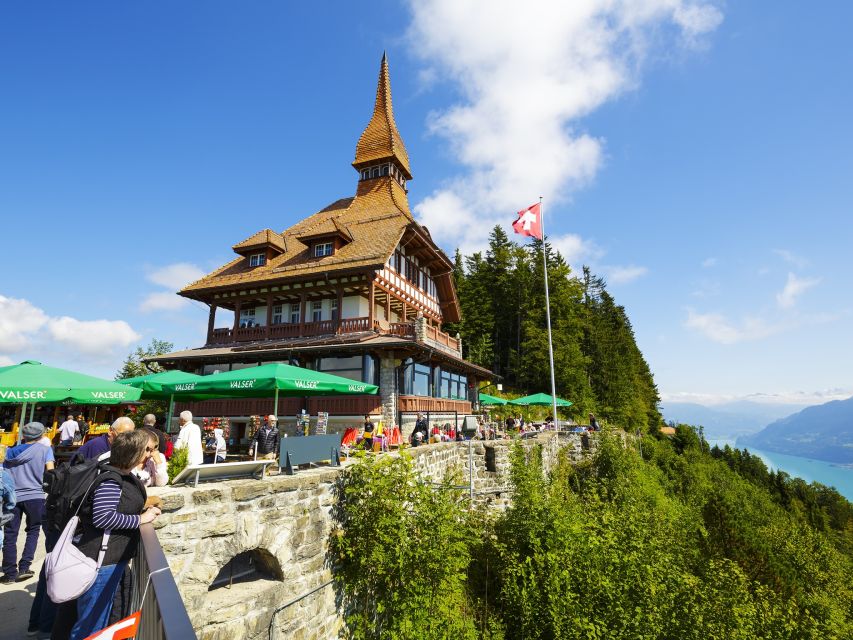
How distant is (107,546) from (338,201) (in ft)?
101

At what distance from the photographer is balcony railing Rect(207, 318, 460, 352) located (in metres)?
20.4

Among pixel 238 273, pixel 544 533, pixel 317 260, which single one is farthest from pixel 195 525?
pixel 238 273

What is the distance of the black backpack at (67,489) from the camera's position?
10.7 ft

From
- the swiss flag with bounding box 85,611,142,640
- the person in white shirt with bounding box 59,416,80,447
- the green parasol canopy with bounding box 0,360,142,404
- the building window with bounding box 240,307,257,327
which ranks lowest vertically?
the swiss flag with bounding box 85,611,142,640

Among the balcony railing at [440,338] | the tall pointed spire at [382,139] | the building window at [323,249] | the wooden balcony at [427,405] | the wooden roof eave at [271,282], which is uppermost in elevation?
the tall pointed spire at [382,139]

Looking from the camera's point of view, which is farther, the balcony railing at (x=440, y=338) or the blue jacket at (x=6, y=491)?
the balcony railing at (x=440, y=338)

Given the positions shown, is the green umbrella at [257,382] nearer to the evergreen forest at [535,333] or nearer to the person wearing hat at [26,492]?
the person wearing hat at [26,492]

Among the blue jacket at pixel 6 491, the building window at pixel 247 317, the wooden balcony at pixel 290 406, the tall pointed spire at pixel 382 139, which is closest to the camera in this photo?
the blue jacket at pixel 6 491

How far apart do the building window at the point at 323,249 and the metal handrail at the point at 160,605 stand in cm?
2127

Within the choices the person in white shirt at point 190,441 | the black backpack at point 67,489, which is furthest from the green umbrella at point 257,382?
the black backpack at point 67,489

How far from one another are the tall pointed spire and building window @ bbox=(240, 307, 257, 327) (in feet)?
Answer: 42.2

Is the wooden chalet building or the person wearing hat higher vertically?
A: the wooden chalet building

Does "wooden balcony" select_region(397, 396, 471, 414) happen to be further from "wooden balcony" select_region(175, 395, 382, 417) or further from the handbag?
the handbag

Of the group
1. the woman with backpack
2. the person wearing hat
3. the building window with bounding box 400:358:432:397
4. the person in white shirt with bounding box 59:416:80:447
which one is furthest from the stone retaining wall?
the building window with bounding box 400:358:432:397
